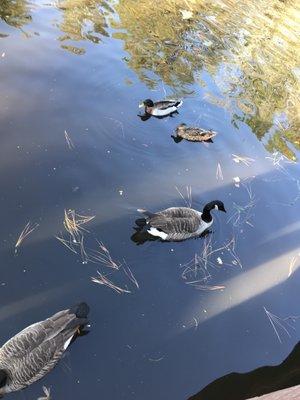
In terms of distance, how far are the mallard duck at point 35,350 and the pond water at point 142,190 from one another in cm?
16

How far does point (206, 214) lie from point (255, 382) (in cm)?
305

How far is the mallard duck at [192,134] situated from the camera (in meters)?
10.1

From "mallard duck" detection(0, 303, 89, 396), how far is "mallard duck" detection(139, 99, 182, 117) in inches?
223

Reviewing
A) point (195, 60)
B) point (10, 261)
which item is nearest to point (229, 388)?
point (10, 261)

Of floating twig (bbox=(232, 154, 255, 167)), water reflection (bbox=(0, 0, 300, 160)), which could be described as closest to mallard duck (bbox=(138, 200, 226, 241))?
floating twig (bbox=(232, 154, 255, 167))

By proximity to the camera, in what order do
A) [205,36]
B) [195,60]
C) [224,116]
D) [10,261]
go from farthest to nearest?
1. [205,36]
2. [195,60]
3. [224,116]
4. [10,261]

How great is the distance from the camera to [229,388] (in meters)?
6.32

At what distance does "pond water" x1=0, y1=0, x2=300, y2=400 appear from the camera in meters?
6.56

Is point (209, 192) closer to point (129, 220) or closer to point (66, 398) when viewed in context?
point (129, 220)

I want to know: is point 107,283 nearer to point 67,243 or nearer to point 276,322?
point 67,243

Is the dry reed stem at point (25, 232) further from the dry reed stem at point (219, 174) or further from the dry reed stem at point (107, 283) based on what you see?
the dry reed stem at point (219, 174)

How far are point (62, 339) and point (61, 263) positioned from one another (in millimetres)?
1355

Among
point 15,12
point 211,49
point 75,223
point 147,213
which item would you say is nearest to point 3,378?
point 75,223

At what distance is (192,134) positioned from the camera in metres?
10.1
